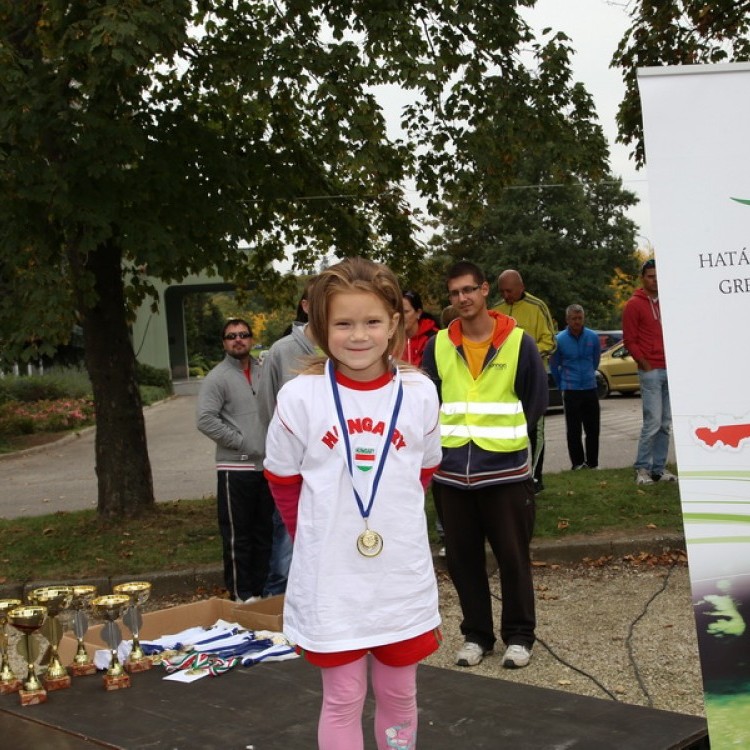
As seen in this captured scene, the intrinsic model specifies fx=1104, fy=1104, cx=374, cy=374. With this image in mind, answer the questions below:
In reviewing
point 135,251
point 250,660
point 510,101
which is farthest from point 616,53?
point 250,660

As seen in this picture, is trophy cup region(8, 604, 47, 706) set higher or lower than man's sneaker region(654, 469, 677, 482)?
higher

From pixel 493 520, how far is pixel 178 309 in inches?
1977

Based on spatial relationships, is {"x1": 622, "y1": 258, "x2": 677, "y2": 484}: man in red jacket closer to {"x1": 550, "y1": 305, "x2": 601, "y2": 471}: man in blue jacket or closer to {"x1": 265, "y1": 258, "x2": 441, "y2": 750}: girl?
{"x1": 550, "y1": 305, "x2": 601, "y2": 471}: man in blue jacket

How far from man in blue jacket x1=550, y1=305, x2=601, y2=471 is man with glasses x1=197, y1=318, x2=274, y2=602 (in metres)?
5.34

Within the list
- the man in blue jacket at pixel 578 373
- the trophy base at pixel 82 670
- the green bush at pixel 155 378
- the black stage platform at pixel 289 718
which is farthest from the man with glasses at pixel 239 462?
the green bush at pixel 155 378

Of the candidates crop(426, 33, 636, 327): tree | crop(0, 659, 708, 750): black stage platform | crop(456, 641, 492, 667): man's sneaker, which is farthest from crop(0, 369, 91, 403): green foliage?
crop(0, 659, 708, 750): black stage platform

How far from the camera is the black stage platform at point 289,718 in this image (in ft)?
13.9

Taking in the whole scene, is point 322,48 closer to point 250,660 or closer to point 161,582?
point 161,582

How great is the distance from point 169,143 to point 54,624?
4.95 meters

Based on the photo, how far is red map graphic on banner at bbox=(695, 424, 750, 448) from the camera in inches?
137

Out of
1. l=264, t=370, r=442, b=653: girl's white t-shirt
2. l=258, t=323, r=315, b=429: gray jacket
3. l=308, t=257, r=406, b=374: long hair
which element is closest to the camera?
l=264, t=370, r=442, b=653: girl's white t-shirt

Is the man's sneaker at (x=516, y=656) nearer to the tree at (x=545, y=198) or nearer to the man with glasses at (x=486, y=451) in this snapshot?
the man with glasses at (x=486, y=451)

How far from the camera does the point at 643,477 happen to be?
10.5 meters

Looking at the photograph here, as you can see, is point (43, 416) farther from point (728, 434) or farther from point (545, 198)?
point (545, 198)
